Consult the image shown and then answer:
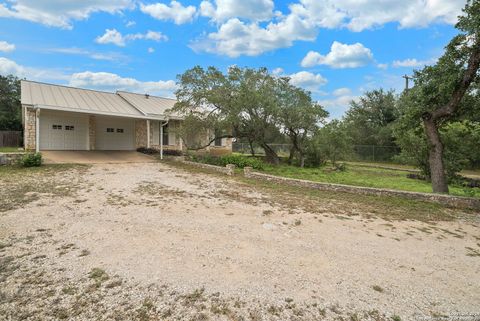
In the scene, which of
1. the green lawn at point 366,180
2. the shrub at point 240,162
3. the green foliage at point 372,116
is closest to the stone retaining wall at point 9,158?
the shrub at point 240,162

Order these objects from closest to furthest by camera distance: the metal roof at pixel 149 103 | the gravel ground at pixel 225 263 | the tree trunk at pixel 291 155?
the gravel ground at pixel 225 263, the tree trunk at pixel 291 155, the metal roof at pixel 149 103

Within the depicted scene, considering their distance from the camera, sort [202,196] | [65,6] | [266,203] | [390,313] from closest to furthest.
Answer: [390,313], [266,203], [202,196], [65,6]

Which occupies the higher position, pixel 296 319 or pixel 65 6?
pixel 65 6

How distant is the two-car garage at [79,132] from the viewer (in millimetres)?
13969

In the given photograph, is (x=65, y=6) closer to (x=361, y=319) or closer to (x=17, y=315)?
(x=17, y=315)

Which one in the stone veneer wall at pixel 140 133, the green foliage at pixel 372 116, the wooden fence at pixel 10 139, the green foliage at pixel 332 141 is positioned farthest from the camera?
the green foliage at pixel 372 116

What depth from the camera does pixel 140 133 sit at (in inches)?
680

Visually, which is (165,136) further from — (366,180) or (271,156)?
(366,180)

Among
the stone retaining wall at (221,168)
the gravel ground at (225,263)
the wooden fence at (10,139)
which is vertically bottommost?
the gravel ground at (225,263)

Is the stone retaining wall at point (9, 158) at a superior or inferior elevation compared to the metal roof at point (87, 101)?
inferior

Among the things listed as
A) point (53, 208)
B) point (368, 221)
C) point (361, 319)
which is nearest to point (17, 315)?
point (361, 319)

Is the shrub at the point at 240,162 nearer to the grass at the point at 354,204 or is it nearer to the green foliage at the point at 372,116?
the grass at the point at 354,204

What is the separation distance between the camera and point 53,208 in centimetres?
541

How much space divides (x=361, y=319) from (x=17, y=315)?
298 centimetres
